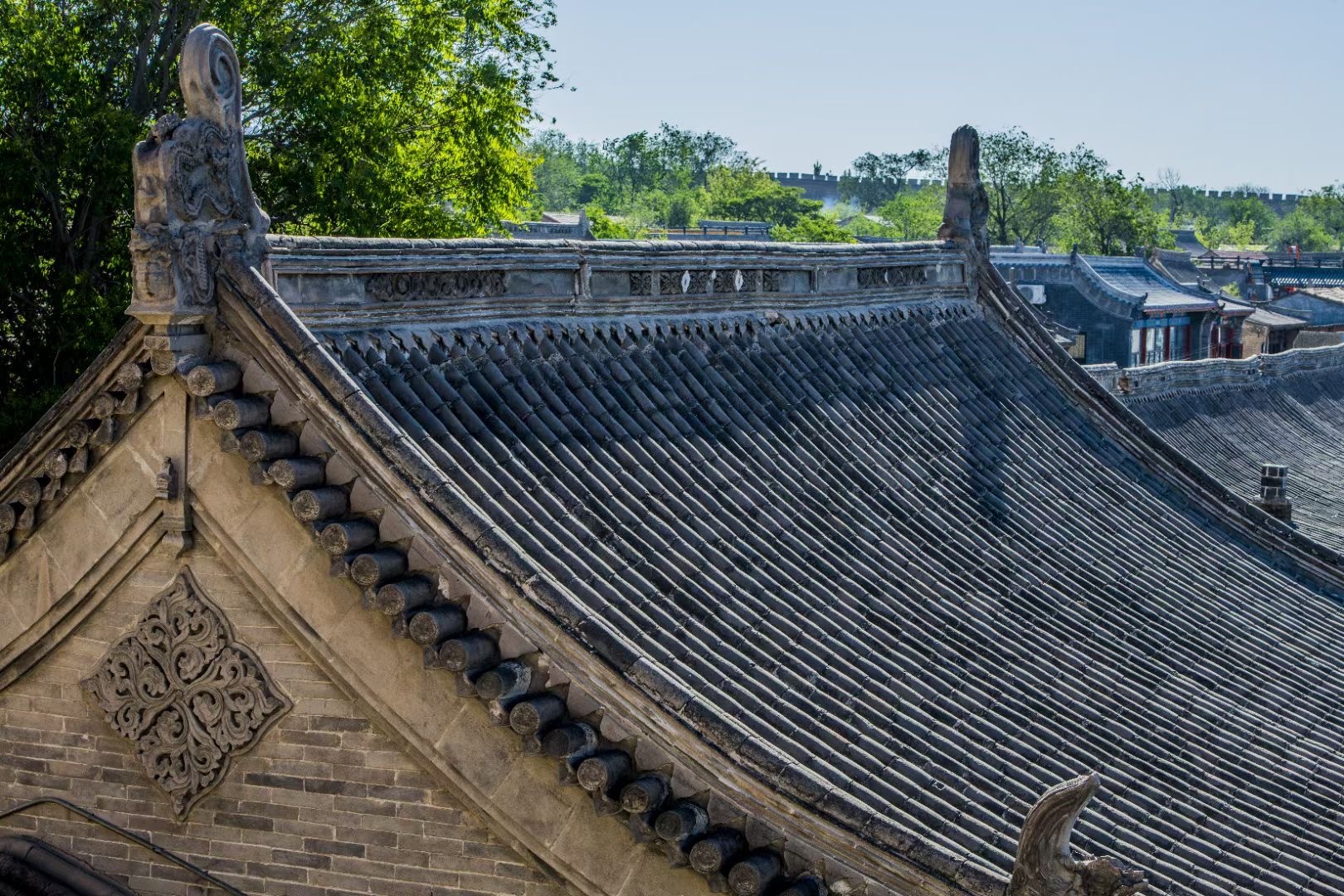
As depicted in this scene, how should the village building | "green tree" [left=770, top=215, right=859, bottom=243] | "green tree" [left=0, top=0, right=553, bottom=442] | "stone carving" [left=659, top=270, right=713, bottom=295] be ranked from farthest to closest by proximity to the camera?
"green tree" [left=770, top=215, right=859, bottom=243] < the village building < "green tree" [left=0, top=0, right=553, bottom=442] < "stone carving" [left=659, top=270, right=713, bottom=295]

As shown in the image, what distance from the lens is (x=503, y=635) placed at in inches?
355

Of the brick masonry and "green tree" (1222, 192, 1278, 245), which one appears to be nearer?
the brick masonry

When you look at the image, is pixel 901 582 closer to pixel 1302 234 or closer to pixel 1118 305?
pixel 1118 305

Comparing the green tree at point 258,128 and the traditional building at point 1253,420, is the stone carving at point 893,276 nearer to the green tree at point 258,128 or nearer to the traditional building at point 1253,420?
the green tree at point 258,128

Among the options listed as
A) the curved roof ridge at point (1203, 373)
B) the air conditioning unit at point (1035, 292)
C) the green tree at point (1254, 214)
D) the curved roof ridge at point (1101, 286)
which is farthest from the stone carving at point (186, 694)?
the green tree at point (1254, 214)

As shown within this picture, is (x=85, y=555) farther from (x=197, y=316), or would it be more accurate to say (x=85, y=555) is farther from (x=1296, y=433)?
(x=1296, y=433)

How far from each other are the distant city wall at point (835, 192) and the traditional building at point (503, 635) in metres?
143

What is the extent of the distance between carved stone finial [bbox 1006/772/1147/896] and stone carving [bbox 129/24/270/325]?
542 centimetres

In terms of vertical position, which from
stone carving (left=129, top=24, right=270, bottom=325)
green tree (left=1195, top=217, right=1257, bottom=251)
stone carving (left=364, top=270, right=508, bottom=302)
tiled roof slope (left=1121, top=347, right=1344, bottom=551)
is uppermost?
Result: stone carving (left=129, top=24, right=270, bottom=325)

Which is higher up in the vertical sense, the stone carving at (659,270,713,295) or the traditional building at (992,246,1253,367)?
the stone carving at (659,270,713,295)

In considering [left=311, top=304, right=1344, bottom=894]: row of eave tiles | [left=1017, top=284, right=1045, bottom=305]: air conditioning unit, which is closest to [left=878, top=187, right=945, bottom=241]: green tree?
[left=1017, top=284, right=1045, bottom=305]: air conditioning unit

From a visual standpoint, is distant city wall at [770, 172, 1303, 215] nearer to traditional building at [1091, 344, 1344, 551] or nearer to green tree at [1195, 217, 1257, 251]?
green tree at [1195, 217, 1257, 251]

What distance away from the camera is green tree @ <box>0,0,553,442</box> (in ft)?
74.1

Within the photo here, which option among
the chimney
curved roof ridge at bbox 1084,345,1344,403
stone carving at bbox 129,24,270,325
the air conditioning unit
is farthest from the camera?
the air conditioning unit
